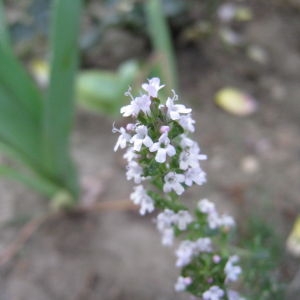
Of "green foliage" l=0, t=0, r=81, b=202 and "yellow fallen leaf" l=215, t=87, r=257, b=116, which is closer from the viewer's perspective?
"green foliage" l=0, t=0, r=81, b=202

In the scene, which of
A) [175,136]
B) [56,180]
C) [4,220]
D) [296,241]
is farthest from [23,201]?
[175,136]

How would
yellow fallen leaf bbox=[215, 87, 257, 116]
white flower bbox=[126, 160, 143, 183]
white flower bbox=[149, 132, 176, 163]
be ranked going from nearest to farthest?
white flower bbox=[149, 132, 176, 163], white flower bbox=[126, 160, 143, 183], yellow fallen leaf bbox=[215, 87, 257, 116]

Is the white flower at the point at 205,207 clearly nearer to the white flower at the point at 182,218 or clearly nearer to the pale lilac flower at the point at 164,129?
the white flower at the point at 182,218

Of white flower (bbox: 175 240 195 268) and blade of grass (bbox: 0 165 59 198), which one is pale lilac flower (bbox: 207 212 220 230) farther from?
blade of grass (bbox: 0 165 59 198)

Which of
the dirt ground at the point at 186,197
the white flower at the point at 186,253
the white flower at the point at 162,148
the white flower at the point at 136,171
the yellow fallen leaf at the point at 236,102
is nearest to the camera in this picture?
the white flower at the point at 162,148

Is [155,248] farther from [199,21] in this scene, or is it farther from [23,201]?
[199,21]

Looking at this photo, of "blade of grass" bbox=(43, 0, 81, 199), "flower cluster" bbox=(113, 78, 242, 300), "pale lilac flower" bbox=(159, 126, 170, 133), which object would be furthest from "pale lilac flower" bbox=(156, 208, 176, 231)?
"blade of grass" bbox=(43, 0, 81, 199)

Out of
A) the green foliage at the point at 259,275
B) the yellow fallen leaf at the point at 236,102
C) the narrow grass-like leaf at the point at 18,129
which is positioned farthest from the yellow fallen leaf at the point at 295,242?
the narrow grass-like leaf at the point at 18,129
